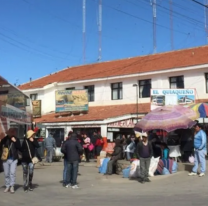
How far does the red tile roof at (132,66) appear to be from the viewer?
2567cm

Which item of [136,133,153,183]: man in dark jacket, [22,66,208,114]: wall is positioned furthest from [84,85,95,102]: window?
[136,133,153,183]: man in dark jacket

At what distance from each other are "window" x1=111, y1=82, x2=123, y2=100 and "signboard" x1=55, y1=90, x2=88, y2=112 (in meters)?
2.32

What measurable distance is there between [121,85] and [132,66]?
2251mm

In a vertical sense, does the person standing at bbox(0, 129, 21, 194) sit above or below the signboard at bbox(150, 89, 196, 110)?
below

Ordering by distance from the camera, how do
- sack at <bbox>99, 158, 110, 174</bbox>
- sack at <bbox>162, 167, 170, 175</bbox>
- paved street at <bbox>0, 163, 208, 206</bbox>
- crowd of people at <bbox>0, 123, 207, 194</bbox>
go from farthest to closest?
1. sack at <bbox>99, 158, 110, 174</bbox>
2. sack at <bbox>162, 167, 170, 175</bbox>
3. crowd of people at <bbox>0, 123, 207, 194</bbox>
4. paved street at <bbox>0, 163, 208, 206</bbox>

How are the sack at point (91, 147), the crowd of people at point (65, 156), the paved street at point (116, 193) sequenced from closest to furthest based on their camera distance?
1. the paved street at point (116, 193)
2. the crowd of people at point (65, 156)
3. the sack at point (91, 147)

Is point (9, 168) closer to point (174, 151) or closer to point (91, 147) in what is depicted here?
point (174, 151)

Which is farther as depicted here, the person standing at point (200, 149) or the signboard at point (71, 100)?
the signboard at point (71, 100)

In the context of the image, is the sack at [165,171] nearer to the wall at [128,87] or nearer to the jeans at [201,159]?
the jeans at [201,159]

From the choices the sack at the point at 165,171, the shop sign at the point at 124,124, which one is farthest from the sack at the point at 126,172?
the shop sign at the point at 124,124

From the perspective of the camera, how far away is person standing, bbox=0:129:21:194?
8863 millimetres

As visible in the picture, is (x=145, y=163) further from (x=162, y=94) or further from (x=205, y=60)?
(x=205, y=60)

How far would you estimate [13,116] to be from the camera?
15.1 metres

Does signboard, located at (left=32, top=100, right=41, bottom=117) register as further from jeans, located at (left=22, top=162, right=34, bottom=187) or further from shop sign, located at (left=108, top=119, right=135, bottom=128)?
jeans, located at (left=22, top=162, right=34, bottom=187)
